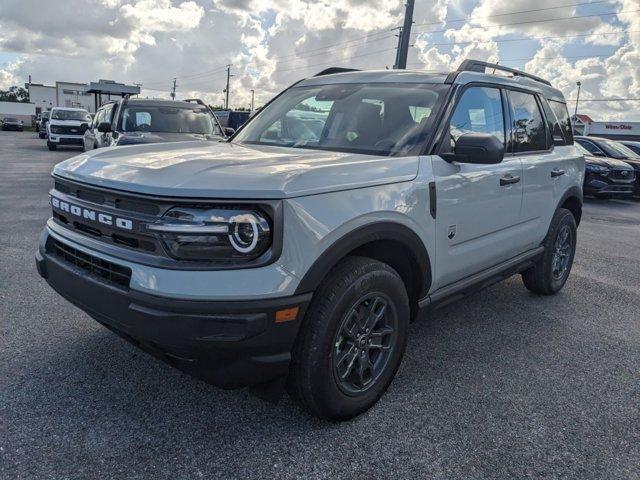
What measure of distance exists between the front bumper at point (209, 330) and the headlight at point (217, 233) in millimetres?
202

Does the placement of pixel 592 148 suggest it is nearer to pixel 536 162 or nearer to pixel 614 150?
pixel 614 150

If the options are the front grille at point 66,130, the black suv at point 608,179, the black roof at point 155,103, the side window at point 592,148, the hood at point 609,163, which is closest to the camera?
the black roof at point 155,103

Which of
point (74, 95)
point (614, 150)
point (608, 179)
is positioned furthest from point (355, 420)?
point (74, 95)

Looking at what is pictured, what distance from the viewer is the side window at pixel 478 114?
331 centimetres

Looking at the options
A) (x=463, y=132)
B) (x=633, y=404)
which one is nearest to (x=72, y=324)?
(x=463, y=132)

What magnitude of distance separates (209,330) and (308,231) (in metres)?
0.59

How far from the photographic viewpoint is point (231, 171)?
2312 millimetres

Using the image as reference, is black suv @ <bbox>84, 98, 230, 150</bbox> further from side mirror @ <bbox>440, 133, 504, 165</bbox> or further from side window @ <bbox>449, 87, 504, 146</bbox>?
side mirror @ <bbox>440, 133, 504, 165</bbox>

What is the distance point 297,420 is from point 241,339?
814 millimetres

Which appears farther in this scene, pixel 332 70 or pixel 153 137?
pixel 153 137

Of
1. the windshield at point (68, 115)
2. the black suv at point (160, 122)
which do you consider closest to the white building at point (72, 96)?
the windshield at point (68, 115)

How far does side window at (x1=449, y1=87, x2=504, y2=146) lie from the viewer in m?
3.31

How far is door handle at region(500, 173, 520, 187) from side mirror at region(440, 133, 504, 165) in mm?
666

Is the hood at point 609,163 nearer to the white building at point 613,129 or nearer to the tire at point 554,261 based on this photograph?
the tire at point 554,261
